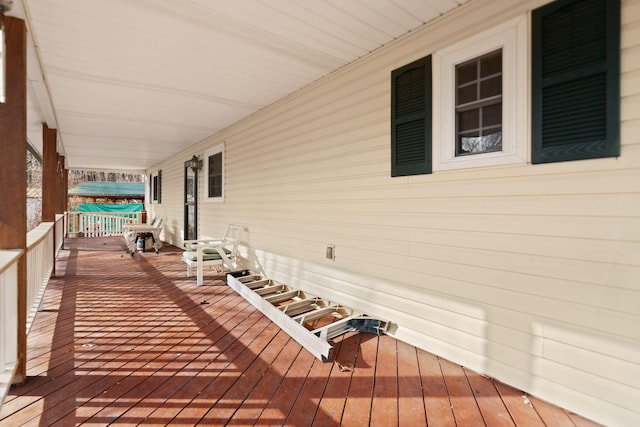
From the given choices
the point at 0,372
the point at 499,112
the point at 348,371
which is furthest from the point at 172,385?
the point at 499,112

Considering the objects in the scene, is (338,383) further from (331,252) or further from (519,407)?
(331,252)

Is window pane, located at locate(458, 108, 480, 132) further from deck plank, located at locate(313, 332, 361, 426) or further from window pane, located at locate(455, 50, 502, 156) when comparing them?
deck plank, located at locate(313, 332, 361, 426)

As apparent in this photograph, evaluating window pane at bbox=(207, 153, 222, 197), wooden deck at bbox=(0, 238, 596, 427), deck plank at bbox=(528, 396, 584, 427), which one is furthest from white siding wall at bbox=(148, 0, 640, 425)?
window pane at bbox=(207, 153, 222, 197)

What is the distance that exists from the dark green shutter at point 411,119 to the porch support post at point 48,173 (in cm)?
576

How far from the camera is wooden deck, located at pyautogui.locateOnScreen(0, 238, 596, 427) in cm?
188

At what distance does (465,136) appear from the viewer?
2.50 meters

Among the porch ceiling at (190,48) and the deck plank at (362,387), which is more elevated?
the porch ceiling at (190,48)

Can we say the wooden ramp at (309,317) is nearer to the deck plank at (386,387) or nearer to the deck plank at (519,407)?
the deck plank at (386,387)

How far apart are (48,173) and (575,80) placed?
702 cm

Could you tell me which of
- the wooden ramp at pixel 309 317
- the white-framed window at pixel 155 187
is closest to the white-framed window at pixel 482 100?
the wooden ramp at pixel 309 317

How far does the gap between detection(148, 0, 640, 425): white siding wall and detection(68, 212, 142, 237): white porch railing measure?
10.6 meters

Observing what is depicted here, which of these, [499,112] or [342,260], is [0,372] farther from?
[499,112]

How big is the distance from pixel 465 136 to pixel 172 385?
9.32 ft

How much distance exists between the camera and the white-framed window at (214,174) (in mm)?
6504
